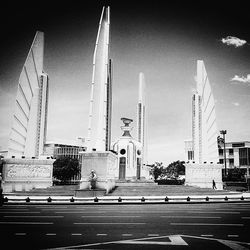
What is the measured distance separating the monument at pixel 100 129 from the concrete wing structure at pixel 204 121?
1423 cm

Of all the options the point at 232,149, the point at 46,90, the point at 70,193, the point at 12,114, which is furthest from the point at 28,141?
the point at 232,149

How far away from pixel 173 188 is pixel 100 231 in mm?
23555

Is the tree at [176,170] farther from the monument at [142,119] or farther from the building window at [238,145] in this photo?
the monument at [142,119]

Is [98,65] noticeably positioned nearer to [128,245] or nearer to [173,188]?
[173,188]

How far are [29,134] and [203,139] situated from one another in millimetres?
21815

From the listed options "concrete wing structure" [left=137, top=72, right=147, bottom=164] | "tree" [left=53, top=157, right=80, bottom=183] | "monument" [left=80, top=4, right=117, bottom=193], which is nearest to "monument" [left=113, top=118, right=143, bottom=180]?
"monument" [left=80, top=4, right=117, bottom=193]

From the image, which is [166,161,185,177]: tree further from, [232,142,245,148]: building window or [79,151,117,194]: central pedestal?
[79,151,117,194]: central pedestal

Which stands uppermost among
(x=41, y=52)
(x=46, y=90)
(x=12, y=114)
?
(x=41, y=52)

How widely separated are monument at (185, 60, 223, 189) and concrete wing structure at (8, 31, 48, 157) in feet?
61.2

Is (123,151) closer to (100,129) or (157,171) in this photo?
(100,129)

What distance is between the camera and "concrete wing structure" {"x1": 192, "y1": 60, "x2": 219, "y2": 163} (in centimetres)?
3862

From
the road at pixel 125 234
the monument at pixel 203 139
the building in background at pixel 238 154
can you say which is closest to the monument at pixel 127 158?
the monument at pixel 203 139

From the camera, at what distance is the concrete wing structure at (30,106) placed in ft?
108

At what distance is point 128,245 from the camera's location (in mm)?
6828
